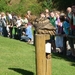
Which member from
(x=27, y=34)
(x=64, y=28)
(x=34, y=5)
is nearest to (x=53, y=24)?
(x=64, y=28)

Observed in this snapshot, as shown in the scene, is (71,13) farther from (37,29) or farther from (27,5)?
(27,5)

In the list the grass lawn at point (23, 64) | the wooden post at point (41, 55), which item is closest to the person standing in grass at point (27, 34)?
the grass lawn at point (23, 64)

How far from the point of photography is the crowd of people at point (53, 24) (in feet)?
47.1

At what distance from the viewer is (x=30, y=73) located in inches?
390

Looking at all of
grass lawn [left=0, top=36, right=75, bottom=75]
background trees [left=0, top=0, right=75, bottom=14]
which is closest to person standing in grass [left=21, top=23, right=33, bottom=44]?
grass lawn [left=0, top=36, right=75, bottom=75]

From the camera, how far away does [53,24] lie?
635 inches

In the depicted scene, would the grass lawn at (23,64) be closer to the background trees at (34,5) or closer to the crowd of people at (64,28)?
the crowd of people at (64,28)

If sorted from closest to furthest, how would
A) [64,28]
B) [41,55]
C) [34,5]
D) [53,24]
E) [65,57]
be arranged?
1. [41,55]
2. [65,57]
3. [64,28]
4. [53,24]
5. [34,5]

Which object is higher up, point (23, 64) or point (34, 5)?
point (34, 5)

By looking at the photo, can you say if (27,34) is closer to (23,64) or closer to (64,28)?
(64,28)

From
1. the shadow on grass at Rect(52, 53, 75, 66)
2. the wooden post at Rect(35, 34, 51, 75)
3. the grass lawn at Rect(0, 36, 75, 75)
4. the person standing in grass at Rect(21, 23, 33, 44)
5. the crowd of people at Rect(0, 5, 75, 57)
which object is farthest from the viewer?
the person standing in grass at Rect(21, 23, 33, 44)

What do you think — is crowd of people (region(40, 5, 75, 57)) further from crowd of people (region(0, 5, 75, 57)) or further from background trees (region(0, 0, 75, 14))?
background trees (region(0, 0, 75, 14))

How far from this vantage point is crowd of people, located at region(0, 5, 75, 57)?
14.4 metres

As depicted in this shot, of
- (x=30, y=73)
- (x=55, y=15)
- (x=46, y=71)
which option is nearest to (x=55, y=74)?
(x=30, y=73)
